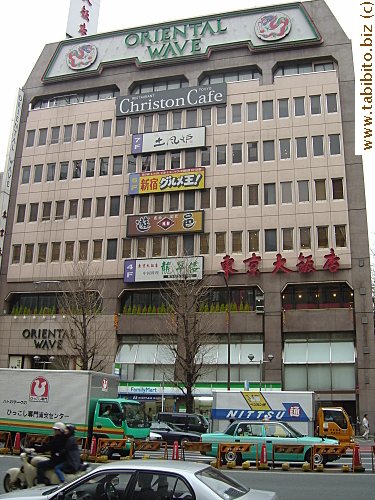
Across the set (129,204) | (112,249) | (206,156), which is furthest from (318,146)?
(112,249)

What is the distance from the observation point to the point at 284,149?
138 ft

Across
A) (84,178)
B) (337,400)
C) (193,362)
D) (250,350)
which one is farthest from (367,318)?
(84,178)

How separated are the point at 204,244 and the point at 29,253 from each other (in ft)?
54.5

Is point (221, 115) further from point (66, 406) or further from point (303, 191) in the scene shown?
point (66, 406)

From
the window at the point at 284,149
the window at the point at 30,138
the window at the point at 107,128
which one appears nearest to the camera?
the window at the point at 284,149

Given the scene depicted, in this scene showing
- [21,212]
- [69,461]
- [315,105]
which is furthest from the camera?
[21,212]

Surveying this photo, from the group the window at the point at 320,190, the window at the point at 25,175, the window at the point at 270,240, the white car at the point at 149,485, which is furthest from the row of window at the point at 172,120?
the white car at the point at 149,485

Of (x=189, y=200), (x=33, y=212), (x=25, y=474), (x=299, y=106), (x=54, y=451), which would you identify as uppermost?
(x=299, y=106)

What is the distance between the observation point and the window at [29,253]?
46.8m

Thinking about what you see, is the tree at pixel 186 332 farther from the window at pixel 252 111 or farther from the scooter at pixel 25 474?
the scooter at pixel 25 474

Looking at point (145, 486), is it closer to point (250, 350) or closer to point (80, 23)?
point (250, 350)

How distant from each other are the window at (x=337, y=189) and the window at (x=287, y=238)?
423 centimetres

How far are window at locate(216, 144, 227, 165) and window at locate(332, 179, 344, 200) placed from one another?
9298 mm

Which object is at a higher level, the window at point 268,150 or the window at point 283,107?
the window at point 283,107
